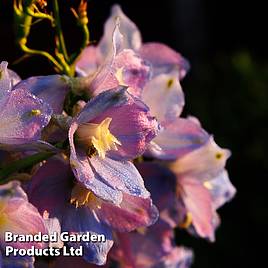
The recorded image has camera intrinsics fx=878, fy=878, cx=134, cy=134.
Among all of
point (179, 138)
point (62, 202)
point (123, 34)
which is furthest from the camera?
point (123, 34)

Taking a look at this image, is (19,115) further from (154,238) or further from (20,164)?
(154,238)

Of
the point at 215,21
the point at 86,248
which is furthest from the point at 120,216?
the point at 215,21

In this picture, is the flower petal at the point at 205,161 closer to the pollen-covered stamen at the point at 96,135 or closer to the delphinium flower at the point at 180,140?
the delphinium flower at the point at 180,140

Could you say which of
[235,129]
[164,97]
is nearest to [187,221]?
[164,97]

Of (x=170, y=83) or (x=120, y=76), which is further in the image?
(x=170, y=83)

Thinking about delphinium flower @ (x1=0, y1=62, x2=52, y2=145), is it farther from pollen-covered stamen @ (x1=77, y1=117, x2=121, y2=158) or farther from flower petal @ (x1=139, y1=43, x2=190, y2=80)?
flower petal @ (x1=139, y1=43, x2=190, y2=80)

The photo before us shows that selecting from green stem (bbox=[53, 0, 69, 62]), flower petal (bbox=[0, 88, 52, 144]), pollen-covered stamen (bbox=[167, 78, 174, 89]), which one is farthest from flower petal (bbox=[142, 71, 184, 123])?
flower petal (bbox=[0, 88, 52, 144])

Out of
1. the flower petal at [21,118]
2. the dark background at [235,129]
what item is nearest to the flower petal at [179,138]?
the flower petal at [21,118]

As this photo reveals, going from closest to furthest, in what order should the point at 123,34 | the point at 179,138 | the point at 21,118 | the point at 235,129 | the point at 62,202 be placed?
the point at 21,118
the point at 62,202
the point at 179,138
the point at 123,34
the point at 235,129
